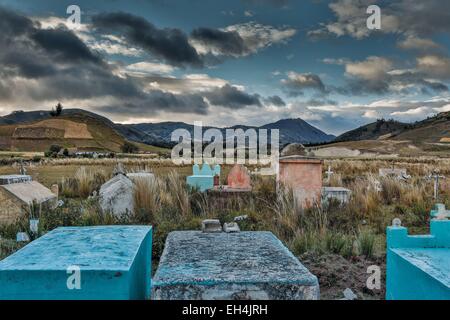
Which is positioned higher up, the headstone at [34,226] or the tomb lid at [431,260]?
the tomb lid at [431,260]

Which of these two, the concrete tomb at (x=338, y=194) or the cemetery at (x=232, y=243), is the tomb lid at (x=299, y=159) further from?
the concrete tomb at (x=338, y=194)

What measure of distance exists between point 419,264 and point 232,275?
1.75 meters

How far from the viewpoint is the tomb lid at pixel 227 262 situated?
2525mm

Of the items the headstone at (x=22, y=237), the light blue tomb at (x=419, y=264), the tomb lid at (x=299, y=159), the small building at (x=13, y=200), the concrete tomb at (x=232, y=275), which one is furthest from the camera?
the tomb lid at (x=299, y=159)

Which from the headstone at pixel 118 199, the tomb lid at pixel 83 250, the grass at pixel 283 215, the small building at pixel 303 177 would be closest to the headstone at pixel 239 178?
the grass at pixel 283 215

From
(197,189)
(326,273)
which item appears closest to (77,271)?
(326,273)

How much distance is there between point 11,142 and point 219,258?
7088 cm

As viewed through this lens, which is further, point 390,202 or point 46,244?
point 390,202

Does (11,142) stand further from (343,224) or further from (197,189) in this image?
(343,224)

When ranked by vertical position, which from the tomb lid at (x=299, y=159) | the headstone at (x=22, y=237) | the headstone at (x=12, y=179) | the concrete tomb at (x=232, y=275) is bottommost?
the headstone at (x=22, y=237)

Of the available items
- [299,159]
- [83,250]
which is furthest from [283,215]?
[83,250]

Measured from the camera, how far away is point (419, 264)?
3418mm
